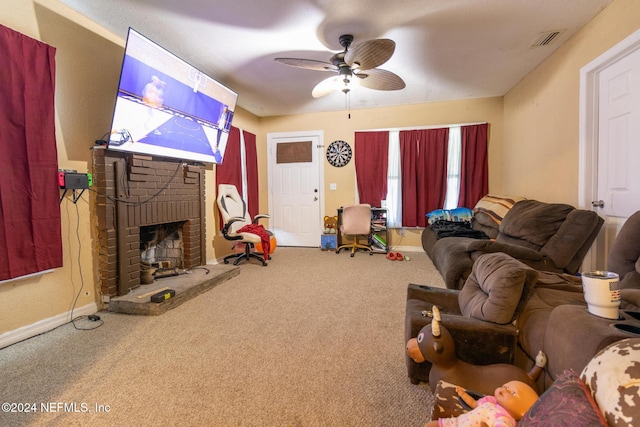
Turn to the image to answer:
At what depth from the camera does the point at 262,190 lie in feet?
18.3

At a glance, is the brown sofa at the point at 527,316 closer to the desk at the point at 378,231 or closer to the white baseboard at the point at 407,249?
the desk at the point at 378,231

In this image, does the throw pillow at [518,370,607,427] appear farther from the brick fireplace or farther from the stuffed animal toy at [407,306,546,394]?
the brick fireplace

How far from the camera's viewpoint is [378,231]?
498 cm

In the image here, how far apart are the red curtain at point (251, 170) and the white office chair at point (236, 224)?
2.10 feet

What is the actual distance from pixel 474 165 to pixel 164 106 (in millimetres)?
4385

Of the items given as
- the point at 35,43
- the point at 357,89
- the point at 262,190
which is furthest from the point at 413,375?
the point at 262,190

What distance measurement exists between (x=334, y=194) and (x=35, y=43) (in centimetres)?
409

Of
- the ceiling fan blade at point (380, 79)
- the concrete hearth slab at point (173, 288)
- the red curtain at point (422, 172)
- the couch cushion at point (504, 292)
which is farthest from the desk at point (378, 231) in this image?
the couch cushion at point (504, 292)

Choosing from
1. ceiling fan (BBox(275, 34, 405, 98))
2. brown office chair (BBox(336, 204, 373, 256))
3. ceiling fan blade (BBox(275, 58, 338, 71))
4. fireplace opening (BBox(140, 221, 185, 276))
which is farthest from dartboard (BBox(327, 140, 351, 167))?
fireplace opening (BBox(140, 221, 185, 276))

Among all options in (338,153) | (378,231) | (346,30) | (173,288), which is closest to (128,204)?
(173,288)

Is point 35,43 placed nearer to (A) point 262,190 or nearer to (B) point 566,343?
(B) point 566,343

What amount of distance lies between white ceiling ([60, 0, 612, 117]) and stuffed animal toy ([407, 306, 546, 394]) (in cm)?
236

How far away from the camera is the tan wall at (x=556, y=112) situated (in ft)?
7.55

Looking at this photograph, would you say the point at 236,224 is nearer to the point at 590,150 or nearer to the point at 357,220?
the point at 357,220
